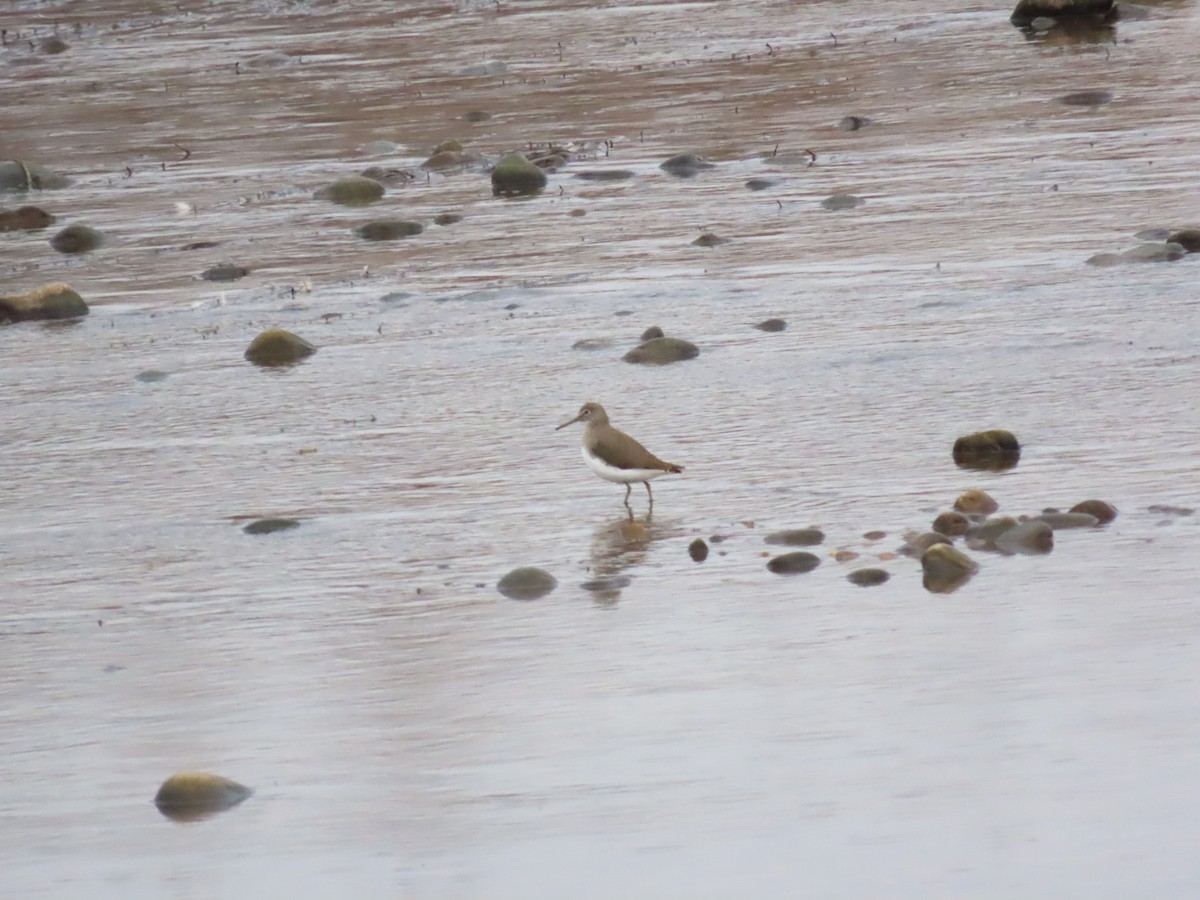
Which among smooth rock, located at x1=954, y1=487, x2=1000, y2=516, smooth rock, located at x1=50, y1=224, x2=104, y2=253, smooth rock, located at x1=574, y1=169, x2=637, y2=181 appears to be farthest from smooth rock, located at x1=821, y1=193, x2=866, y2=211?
smooth rock, located at x1=954, y1=487, x2=1000, y2=516

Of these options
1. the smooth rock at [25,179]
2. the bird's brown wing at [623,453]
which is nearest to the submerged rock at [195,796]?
the bird's brown wing at [623,453]

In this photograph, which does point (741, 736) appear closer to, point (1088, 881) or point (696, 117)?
point (1088, 881)

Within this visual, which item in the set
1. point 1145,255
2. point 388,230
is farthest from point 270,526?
point 388,230

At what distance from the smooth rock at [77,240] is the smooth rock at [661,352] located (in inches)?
260

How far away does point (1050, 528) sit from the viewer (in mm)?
8992

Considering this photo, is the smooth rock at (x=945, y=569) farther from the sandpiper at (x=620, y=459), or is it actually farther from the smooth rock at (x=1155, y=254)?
the smooth rock at (x=1155, y=254)

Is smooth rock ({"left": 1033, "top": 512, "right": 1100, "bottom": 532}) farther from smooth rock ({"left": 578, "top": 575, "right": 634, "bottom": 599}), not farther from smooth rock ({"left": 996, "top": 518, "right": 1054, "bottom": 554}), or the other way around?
smooth rock ({"left": 578, "top": 575, "right": 634, "bottom": 599})

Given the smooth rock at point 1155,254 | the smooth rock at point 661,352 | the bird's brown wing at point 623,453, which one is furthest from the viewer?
the smooth rock at point 1155,254

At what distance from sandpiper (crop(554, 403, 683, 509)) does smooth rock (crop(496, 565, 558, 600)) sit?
3.68 feet

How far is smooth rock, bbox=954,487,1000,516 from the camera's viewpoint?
368 inches

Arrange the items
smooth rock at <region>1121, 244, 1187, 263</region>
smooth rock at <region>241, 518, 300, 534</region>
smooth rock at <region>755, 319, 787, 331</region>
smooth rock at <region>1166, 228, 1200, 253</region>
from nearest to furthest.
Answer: smooth rock at <region>241, 518, 300, 534</region>, smooth rock at <region>755, 319, 787, 331</region>, smooth rock at <region>1121, 244, 1187, 263</region>, smooth rock at <region>1166, 228, 1200, 253</region>

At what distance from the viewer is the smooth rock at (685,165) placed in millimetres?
18969

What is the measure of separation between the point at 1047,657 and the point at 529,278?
26.8 feet

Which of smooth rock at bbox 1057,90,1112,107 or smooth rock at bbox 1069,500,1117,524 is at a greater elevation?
smooth rock at bbox 1057,90,1112,107
